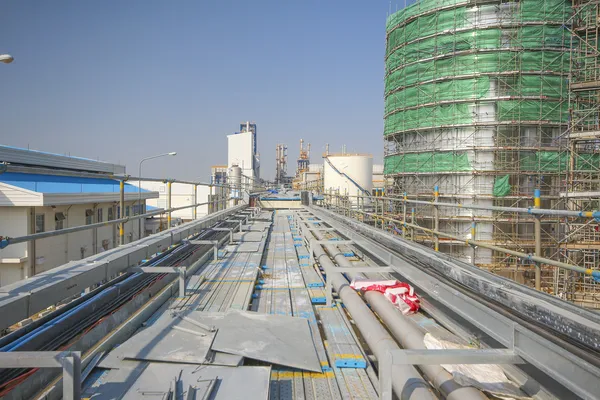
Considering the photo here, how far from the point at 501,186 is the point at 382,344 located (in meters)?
16.6

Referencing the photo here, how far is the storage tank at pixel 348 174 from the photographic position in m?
27.0

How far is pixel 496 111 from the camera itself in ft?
55.5

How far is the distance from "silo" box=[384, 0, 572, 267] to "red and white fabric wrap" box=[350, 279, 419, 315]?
13.7m

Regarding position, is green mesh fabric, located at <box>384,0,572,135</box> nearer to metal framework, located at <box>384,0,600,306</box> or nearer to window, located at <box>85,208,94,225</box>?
metal framework, located at <box>384,0,600,306</box>

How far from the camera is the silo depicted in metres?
16.6

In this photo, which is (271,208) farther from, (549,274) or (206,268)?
(206,268)

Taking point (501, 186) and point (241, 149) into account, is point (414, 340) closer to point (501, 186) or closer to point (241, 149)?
point (501, 186)

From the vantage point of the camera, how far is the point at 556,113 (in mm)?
16734

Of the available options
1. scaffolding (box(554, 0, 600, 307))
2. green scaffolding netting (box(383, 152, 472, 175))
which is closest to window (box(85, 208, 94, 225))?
green scaffolding netting (box(383, 152, 472, 175))

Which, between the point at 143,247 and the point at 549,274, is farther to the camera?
the point at 549,274

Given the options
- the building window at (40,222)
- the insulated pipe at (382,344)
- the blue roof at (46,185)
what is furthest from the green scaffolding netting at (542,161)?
the building window at (40,222)

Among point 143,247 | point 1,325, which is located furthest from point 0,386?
point 143,247

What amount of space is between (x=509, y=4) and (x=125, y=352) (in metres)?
20.8

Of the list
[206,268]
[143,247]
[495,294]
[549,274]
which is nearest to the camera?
[495,294]
